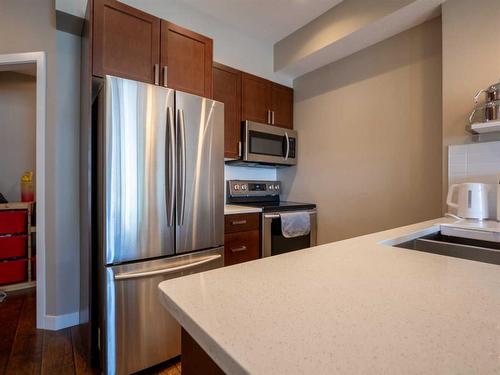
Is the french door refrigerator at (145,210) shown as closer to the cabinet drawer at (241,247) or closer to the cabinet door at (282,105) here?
the cabinet drawer at (241,247)

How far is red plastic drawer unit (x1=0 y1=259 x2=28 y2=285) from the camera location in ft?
8.66

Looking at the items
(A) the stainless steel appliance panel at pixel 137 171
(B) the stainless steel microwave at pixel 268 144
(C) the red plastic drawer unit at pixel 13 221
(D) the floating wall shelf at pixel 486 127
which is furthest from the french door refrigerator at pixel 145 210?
(C) the red plastic drawer unit at pixel 13 221

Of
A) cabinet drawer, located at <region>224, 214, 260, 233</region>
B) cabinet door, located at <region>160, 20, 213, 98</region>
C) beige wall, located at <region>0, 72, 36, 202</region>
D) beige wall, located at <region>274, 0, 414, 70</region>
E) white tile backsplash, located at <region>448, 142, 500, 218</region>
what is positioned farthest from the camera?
beige wall, located at <region>0, 72, 36, 202</region>

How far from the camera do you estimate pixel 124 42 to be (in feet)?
5.39

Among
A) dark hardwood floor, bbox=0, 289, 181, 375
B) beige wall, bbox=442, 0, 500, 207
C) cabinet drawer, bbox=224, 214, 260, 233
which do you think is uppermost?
beige wall, bbox=442, 0, 500, 207

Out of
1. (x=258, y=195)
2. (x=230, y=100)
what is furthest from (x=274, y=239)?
(x=230, y=100)

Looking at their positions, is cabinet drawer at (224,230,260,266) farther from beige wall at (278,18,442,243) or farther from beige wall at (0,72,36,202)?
beige wall at (0,72,36,202)

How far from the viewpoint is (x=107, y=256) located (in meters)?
1.40

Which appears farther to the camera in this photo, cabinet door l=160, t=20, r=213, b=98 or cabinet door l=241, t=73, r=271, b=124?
cabinet door l=241, t=73, r=271, b=124

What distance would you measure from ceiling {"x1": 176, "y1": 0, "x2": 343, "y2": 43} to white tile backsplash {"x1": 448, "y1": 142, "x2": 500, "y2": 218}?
5.11 ft

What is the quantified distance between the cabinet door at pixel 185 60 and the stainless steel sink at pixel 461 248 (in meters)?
1.66

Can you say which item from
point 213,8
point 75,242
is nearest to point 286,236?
point 75,242

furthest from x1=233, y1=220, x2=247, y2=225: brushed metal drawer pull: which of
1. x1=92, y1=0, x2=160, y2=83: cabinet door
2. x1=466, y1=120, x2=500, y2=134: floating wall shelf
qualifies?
x1=466, y1=120, x2=500, y2=134: floating wall shelf

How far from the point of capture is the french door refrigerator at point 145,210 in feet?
4.64
